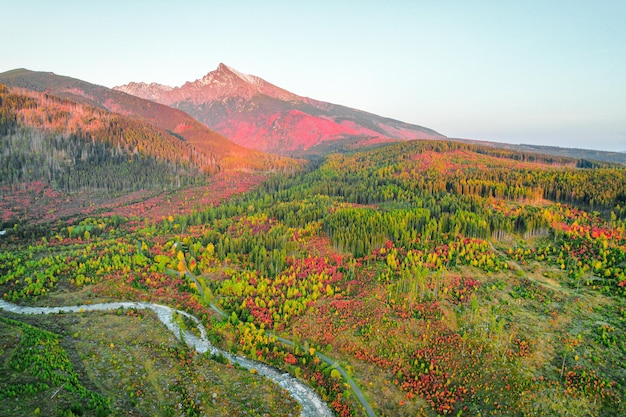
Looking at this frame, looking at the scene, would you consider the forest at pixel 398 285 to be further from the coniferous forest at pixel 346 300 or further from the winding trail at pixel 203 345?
the winding trail at pixel 203 345

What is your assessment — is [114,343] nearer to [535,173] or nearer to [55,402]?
[55,402]

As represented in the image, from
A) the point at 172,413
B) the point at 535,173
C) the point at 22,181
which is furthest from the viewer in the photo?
the point at 22,181

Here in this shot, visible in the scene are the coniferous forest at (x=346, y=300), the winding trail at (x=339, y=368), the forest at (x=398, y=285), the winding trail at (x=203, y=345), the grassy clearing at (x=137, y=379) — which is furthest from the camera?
the forest at (x=398, y=285)

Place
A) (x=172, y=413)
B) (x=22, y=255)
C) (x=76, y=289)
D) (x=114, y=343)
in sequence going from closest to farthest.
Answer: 1. (x=172, y=413)
2. (x=114, y=343)
3. (x=76, y=289)
4. (x=22, y=255)

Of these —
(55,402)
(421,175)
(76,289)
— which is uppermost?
(421,175)

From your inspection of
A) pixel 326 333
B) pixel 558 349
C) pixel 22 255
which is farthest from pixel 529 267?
pixel 22 255

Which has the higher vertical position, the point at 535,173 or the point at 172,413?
the point at 535,173

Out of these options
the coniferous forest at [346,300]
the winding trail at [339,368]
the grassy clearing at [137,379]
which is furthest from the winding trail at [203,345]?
the winding trail at [339,368]

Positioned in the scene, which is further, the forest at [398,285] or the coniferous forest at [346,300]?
the forest at [398,285]
